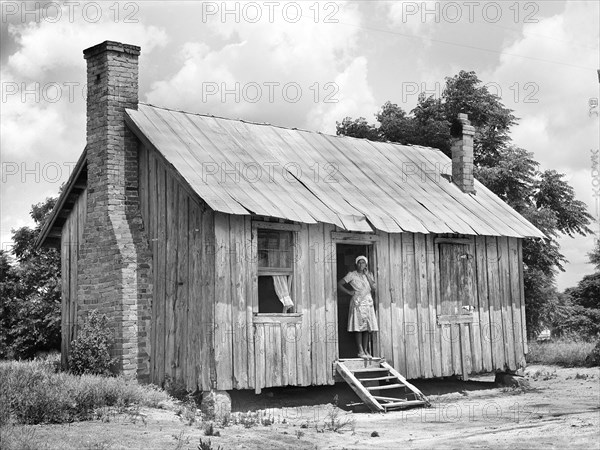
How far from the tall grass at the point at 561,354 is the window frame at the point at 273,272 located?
12523 mm

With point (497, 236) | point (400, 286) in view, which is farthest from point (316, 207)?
point (497, 236)

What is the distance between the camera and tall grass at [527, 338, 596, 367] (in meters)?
26.1

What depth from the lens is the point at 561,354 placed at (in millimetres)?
26906

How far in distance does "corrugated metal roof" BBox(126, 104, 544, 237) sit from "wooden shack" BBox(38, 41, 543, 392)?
0.16 ft

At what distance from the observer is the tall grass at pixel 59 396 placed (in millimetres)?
12414

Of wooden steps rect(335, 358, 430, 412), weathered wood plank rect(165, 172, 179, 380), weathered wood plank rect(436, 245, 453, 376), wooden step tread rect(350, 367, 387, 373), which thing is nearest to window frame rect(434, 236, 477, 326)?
weathered wood plank rect(436, 245, 453, 376)

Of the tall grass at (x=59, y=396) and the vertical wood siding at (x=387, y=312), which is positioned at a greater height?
the vertical wood siding at (x=387, y=312)

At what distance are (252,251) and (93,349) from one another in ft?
11.8

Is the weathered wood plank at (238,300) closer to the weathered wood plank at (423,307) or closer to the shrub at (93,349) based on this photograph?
the shrub at (93,349)

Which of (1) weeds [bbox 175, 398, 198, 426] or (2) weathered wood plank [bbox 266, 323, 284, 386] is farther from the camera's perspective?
(2) weathered wood plank [bbox 266, 323, 284, 386]

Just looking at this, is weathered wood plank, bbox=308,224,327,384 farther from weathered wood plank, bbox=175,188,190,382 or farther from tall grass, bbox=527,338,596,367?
tall grass, bbox=527,338,596,367

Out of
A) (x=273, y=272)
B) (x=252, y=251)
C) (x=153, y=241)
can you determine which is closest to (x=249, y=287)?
(x=252, y=251)

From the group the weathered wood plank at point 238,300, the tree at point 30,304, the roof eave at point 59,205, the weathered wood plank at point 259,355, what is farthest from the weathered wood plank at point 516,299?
the tree at point 30,304

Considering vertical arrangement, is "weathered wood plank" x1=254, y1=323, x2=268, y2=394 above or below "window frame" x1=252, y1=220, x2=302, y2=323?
below
